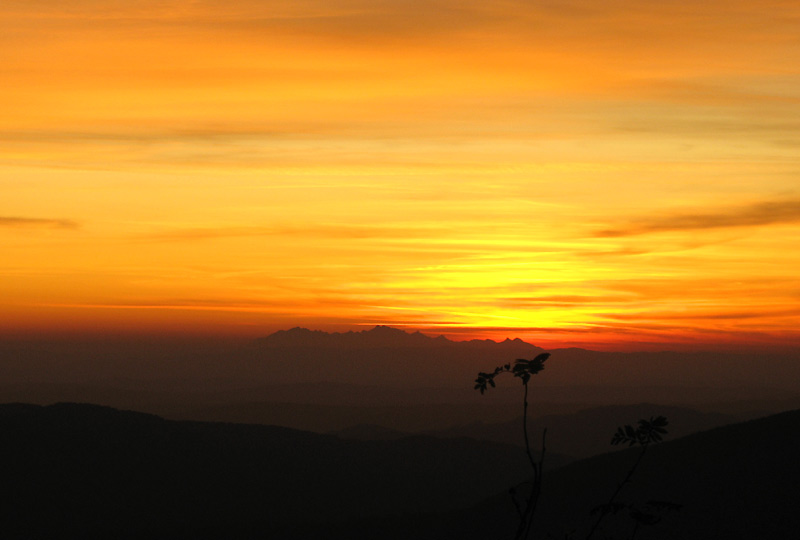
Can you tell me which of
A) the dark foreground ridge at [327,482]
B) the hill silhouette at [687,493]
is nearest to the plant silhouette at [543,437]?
the hill silhouette at [687,493]

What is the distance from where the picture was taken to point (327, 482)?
9125 centimetres

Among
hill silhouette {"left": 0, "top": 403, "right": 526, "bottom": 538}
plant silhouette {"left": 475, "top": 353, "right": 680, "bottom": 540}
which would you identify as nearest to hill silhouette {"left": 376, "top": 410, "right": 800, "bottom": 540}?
hill silhouette {"left": 0, "top": 403, "right": 526, "bottom": 538}

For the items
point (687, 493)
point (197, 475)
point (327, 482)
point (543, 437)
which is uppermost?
point (543, 437)

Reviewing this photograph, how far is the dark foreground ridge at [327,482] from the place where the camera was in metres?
41.4

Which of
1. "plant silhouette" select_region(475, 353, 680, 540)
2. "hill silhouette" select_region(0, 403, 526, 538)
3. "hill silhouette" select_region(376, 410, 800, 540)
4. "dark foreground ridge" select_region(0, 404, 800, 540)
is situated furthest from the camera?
"hill silhouette" select_region(0, 403, 526, 538)

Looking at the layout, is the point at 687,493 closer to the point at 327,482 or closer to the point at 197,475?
the point at 327,482

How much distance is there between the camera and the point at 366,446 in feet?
357

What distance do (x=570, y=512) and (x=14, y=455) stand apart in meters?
66.0

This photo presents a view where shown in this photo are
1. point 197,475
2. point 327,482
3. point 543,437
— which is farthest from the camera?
point 327,482

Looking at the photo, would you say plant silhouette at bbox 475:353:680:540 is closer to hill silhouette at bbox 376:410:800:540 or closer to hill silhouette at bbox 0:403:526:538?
hill silhouette at bbox 376:410:800:540

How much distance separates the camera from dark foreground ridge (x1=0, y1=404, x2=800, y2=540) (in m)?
41.4

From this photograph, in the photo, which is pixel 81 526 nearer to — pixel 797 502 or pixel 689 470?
pixel 689 470

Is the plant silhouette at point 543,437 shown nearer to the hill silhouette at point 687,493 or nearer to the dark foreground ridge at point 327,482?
the hill silhouette at point 687,493

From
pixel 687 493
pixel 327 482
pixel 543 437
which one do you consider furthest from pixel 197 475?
pixel 543 437
